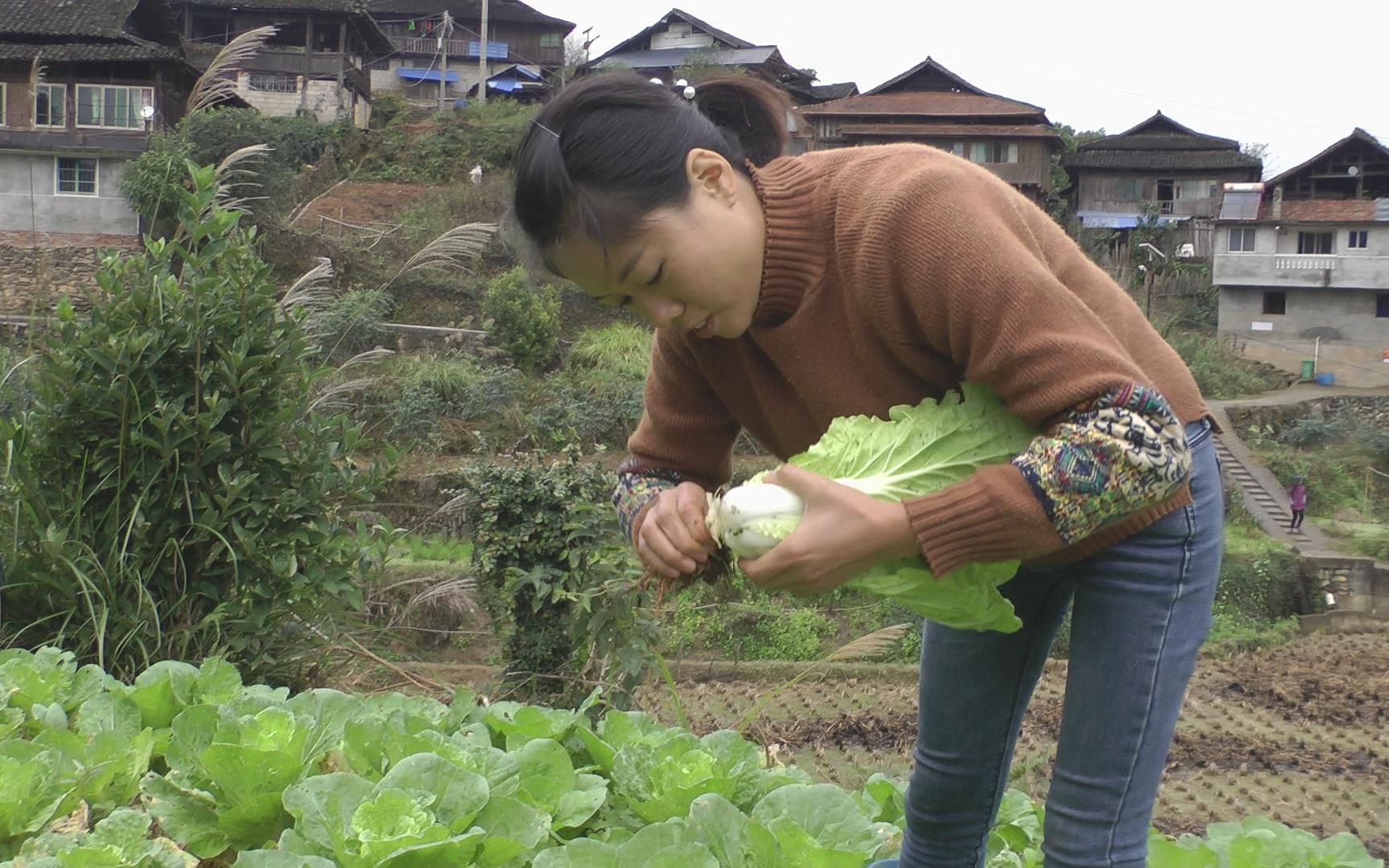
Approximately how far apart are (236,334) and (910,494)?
256 centimetres

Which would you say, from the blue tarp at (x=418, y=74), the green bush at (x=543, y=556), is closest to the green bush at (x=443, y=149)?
the blue tarp at (x=418, y=74)

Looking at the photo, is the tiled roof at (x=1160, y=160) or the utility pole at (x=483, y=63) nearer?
the tiled roof at (x=1160, y=160)

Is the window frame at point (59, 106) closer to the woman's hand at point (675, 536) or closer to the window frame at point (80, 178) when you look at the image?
the window frame at point (80, 178)

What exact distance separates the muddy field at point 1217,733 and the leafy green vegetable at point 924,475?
5564 mm

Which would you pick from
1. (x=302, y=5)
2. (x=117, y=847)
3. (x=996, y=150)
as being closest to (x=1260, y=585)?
(x=117, y=847)

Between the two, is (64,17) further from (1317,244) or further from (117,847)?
(1317,244)

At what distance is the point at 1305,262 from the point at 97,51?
2282cm

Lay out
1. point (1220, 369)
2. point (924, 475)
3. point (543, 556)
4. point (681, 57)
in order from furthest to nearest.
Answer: point (681, 57) < point (1220, 369) < point (543, 556) < point (924, 475)

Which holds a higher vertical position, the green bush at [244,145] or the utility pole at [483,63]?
the utility pole at [483,63]

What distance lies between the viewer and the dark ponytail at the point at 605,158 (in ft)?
5.02

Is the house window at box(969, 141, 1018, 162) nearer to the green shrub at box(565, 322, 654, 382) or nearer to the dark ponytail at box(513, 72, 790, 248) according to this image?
the green shrub at box(565, 322, 654, 382)

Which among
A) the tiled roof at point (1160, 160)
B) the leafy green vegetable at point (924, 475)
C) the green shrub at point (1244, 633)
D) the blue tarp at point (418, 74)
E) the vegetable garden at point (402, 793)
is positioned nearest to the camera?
the leafy green vegetable at point (924, 475)

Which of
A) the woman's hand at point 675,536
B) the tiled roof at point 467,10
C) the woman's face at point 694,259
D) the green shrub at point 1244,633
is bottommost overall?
the green shrub at point 1244,633

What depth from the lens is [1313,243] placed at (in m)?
26.1
